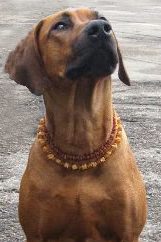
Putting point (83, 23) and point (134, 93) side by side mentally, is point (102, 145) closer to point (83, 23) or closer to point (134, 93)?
point (83, 23)

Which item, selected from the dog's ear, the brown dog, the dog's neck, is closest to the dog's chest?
the brown dog

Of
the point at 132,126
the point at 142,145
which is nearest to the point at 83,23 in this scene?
the point at 142,145

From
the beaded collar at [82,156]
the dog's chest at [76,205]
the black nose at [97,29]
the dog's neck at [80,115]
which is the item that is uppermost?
the black nose at [97,29]

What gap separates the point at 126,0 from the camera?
2130cm

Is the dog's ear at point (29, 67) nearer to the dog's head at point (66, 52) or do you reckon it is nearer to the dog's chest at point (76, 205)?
the dog's head at point (66, 52)

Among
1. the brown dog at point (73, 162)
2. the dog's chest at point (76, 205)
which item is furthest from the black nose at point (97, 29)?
the dog's chest at point (76, 205)

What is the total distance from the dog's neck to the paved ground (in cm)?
97

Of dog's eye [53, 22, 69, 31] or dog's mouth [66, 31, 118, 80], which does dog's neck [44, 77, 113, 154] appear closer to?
dog's mouth [66, 31, 118, 80]

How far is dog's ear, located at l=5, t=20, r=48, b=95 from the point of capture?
154 inches

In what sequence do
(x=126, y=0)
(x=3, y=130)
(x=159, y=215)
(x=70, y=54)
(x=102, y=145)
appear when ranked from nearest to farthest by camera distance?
(x=70, y=54) < (x=102, y=145) < (x=159, y=215) < (x=3, y=130) < (x=126, y=0)

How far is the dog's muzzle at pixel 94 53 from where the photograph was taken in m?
3.65

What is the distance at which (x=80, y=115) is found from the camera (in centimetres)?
399

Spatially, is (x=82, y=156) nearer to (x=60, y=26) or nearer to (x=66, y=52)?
(x=66, y=52)

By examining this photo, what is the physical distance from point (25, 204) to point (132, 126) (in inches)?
115
